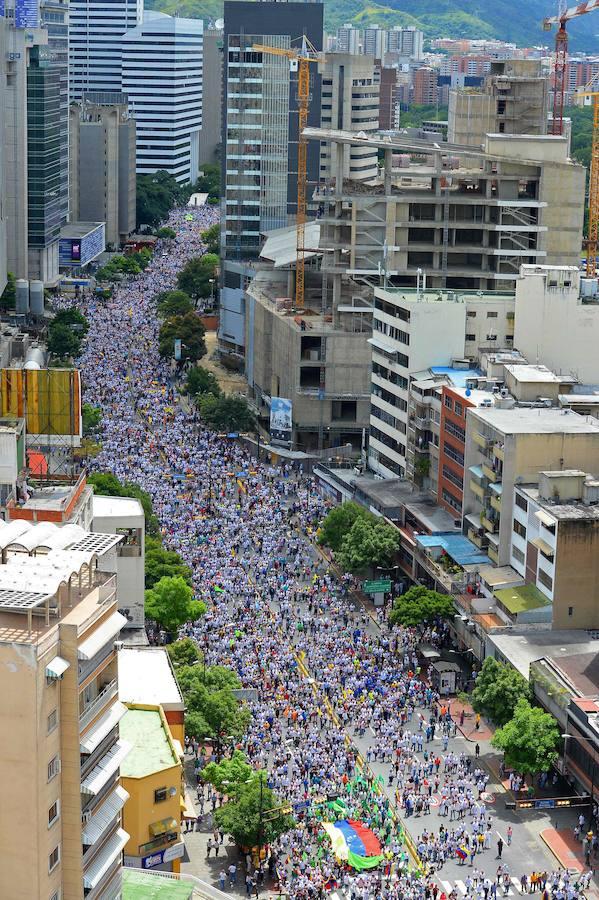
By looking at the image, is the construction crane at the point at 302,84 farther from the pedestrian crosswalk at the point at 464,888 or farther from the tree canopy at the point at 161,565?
the pedestrian crosswalk at the point at 464,888

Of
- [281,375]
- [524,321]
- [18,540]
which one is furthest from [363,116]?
[18,540]

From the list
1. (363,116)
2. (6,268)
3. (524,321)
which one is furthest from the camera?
(363,116)

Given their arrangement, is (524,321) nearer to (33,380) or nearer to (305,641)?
(305,641)

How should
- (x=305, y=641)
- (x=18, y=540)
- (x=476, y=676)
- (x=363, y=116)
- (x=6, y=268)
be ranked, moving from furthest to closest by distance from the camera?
(x=363, y=116) → (x=6, y=268) → (x=305, y=641) → (x=476, y=676) → (x=18, y=540)

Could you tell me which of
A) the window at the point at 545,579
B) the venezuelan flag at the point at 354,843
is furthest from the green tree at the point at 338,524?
the venezuelan flag at the point at 354,843

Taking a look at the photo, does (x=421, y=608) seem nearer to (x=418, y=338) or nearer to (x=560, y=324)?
(x=418, y=338)

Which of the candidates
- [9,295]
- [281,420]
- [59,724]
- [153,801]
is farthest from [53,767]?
[9,295]
